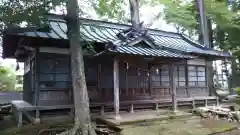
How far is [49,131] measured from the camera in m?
6.16

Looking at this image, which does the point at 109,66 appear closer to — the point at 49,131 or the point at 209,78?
the point at 49,131

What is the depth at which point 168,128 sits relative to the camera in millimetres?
7031

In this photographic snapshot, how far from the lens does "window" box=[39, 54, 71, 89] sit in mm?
7848

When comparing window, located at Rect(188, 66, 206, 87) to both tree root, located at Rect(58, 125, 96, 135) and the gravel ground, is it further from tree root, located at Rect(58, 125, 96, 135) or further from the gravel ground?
tree root, located at Rect(58, 125, 96, 135)

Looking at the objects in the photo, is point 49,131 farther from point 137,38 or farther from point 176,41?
point 176,41

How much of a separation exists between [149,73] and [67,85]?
4.04 metres

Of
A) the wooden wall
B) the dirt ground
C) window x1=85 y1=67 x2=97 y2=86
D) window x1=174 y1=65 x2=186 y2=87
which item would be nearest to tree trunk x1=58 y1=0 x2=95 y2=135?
the dirt ground

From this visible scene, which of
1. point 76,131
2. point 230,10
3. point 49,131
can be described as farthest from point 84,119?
point 230,10

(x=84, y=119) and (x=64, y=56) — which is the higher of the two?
(x=64, y=56)

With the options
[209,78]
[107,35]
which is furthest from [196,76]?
[107,35]

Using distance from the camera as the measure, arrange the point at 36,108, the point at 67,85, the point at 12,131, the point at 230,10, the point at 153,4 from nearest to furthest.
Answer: the point at 12,131 < the point at 36,108 < the point at 67,85 < the point at 230,10 < the point at 153,4

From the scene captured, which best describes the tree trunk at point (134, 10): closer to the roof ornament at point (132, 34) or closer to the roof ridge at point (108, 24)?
the roof ridge at point (108, 24)

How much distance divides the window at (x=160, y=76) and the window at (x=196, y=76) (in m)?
1.67

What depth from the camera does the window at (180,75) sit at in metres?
11.1
